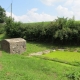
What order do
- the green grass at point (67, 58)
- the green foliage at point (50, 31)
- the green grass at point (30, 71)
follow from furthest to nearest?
the green foliage at point (50, 31) < the green grass at point (67, 58) < the green grass at point (30, 71)

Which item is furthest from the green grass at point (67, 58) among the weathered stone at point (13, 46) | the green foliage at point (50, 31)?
the green foliage at point (50, 31)

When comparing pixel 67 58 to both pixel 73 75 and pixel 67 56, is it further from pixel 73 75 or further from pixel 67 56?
pixel 73 75

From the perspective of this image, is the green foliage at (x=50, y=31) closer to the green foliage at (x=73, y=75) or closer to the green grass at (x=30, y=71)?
the green grass at (x=30, y=71)

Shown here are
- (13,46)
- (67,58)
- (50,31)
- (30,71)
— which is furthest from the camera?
(50,31)

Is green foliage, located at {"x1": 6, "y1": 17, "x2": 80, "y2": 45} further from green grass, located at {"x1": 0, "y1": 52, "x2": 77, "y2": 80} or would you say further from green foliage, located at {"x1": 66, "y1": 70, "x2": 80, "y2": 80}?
green foliage, located at {"x1": 66, "y1": 70, "x2": 80, "y2": 80}

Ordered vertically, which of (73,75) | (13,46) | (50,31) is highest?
(50,31)

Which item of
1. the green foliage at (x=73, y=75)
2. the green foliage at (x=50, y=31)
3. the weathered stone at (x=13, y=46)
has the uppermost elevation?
the green foliage at (x=50, y=31)

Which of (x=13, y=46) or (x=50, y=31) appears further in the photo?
(x=50, y=31)

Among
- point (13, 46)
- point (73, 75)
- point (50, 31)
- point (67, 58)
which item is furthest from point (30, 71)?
point (50, 31)

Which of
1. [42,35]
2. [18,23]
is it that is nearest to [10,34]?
[18,23]

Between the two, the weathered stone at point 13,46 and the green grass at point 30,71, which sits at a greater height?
the weathered stone at point 13,46

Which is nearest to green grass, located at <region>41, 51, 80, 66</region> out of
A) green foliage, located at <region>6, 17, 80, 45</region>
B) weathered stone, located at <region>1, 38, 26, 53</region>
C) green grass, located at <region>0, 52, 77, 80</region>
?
green grass, located at <region>0, 52, 77, 80</region>

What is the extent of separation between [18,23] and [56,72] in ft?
40.6

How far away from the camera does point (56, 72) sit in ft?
26.3
